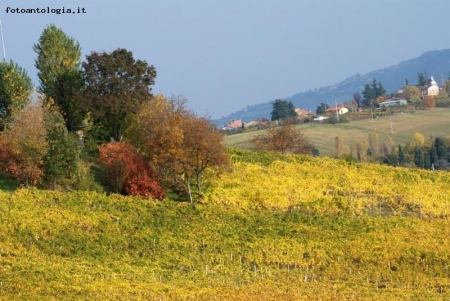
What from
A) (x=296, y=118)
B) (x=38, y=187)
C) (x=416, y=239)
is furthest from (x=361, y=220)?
(x=296, y=118)

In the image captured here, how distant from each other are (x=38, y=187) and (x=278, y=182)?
18047 mm

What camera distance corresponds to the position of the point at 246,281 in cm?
3697

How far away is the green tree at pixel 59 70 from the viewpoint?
64938 mm

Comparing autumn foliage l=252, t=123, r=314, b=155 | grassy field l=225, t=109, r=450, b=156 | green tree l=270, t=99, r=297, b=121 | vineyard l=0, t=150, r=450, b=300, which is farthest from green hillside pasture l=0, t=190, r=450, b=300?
green tree l=270, t=99, r=297, b=121

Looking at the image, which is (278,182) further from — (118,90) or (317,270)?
(317,270)

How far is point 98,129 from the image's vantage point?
2499 inches

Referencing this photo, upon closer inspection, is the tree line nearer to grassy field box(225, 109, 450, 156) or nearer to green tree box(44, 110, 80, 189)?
green tree box(44, 110, 80, 189)

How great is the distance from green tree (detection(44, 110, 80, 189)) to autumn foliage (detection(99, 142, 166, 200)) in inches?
119

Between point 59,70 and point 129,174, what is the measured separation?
14932 mm

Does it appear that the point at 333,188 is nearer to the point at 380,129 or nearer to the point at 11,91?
the point at 11,91

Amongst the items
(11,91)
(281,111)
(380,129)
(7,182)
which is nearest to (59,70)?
(11,91)

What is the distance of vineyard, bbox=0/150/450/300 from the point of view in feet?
112

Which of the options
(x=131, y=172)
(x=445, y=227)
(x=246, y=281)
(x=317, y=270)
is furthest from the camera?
(x=131, y=172)

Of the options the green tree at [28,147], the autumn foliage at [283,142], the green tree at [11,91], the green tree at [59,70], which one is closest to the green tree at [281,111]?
the autumn foliage at [283,142]
